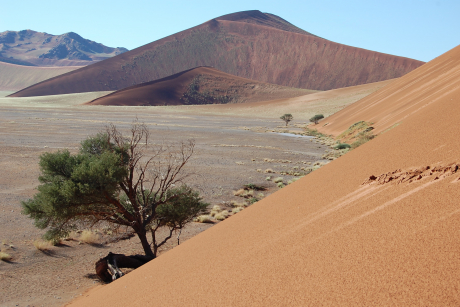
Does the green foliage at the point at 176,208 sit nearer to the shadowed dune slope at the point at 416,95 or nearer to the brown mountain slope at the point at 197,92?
the shadowed dune slope at the point at 416,95

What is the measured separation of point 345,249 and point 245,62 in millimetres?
176965

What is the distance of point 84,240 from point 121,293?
8.76 m

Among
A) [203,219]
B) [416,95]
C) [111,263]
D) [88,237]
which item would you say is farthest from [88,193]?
[416,95]

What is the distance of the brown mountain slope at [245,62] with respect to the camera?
15438cm

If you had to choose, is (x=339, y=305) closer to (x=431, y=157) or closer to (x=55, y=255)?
(x=431, y=157)

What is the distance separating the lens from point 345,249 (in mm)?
3818

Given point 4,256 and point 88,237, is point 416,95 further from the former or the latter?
point 4,256

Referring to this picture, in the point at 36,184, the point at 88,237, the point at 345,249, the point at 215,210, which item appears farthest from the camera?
the point at 36,184

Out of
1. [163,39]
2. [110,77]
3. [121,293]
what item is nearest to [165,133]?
[121,293]

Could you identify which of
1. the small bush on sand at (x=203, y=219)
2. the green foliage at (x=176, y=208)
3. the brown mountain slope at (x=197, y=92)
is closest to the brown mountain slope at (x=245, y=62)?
the brown mountain slope at (x=197, y=92)

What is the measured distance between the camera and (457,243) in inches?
121

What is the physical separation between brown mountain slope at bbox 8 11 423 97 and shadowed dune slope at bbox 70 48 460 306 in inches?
5921

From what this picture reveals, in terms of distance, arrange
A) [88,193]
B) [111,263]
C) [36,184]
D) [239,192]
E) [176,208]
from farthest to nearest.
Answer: [36,184], [239,192], [176,208], [88,193], [111,263]

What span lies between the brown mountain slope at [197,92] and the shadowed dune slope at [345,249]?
376ft
